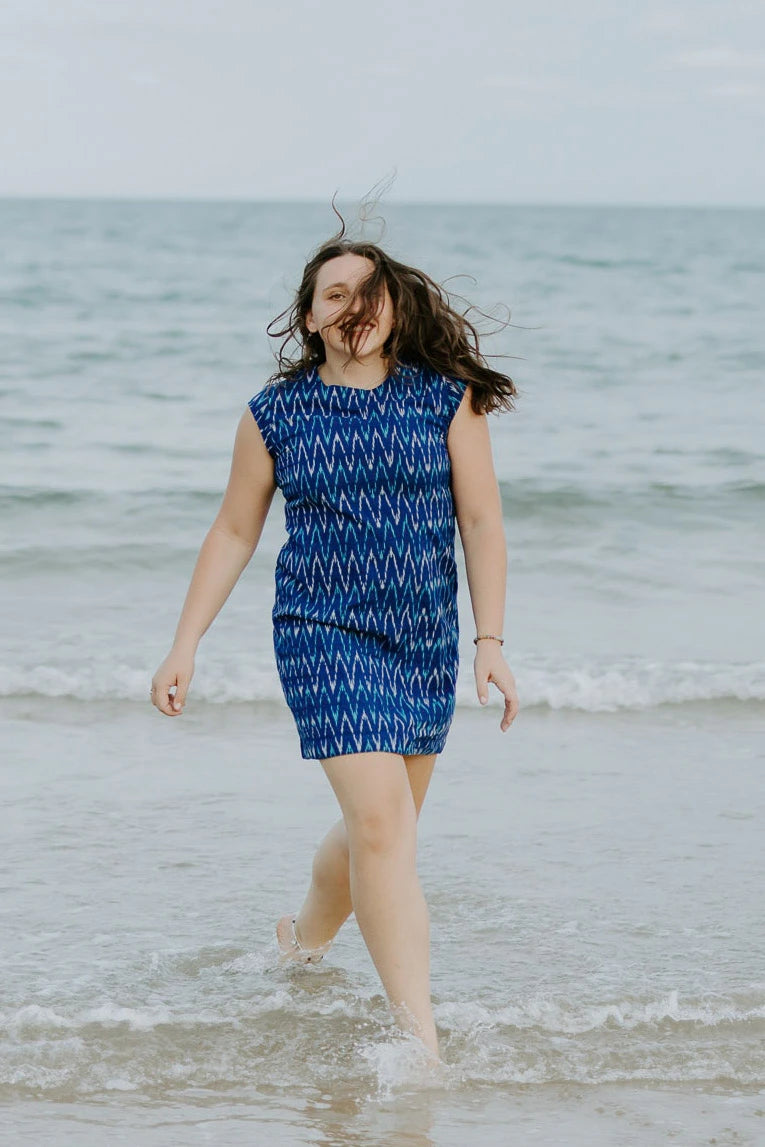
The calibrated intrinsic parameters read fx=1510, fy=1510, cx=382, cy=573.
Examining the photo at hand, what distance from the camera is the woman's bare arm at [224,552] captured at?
11.0 ft

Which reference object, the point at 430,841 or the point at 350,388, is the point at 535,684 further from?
the point at 350,388

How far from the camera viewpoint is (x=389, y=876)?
10.6 ft

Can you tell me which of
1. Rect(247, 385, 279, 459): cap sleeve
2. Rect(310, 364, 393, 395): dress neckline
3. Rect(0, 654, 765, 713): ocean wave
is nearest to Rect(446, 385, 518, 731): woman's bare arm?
Rect(310, 364, 393, 395): dress neckline

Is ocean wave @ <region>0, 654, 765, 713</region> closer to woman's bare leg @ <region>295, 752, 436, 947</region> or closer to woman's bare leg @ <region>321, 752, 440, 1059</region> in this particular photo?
woman's bare leg @ <region>295, 752, 436, 947</region>

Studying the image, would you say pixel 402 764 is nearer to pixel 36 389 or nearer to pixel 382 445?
pixel 382 445

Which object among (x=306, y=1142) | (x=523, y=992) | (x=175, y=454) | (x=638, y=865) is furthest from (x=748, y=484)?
(x=306, y=1142)

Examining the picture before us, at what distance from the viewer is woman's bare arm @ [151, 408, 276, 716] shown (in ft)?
11.0

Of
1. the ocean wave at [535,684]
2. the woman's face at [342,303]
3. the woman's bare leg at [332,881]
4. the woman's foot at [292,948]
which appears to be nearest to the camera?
the woman's face at [342,303]

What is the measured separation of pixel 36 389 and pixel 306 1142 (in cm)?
1501

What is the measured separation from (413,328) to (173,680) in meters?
0.94

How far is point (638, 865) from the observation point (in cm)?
480

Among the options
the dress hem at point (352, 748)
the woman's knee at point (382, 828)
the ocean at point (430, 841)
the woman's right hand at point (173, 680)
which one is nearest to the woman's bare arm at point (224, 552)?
the woman's right hand at point (173, 680)

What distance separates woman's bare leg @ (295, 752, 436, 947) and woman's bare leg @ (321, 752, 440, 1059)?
4.6 inches

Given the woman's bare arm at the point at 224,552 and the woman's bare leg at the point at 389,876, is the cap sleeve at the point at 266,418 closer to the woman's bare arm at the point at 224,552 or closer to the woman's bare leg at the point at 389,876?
the woman's bare arm at the point at 224,552
